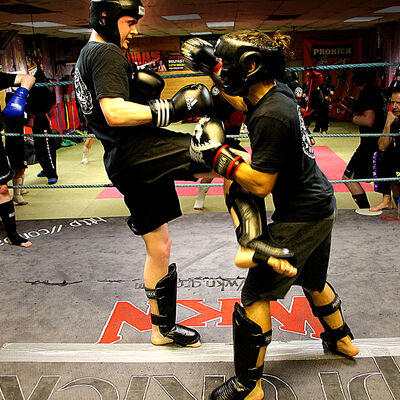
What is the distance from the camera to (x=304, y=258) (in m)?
1.49

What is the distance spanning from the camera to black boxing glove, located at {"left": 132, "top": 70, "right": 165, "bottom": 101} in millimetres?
1640

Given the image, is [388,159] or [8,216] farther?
[388,159]

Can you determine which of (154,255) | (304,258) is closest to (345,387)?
(304,258)

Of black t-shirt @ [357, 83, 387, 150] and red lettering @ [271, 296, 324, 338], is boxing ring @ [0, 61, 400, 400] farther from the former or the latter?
black t-shirt @ [357, 83, 387, 150]

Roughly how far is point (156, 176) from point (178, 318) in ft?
2.72

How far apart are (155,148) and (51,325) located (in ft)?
3.53

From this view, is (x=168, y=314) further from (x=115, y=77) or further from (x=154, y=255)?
(x=115, y=77)

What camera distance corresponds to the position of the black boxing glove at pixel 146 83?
5.38ft

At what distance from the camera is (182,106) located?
1.57 meters

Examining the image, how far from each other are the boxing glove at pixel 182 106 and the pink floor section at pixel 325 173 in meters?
3.13

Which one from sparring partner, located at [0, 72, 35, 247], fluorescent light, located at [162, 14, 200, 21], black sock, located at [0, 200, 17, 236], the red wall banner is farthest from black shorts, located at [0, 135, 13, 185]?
the red wall banner

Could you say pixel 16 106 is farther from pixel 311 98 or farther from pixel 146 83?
pixel 311 98

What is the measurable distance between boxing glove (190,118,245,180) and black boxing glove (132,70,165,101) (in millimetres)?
331

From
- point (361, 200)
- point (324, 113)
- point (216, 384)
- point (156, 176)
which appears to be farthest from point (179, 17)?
point (216, 384)
